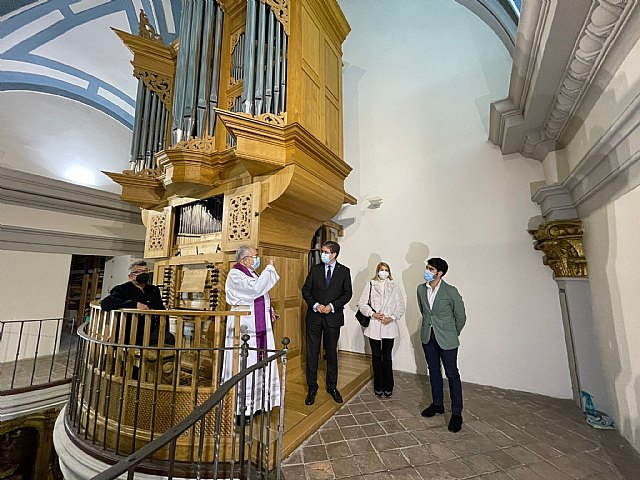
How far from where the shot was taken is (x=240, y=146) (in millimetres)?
2922

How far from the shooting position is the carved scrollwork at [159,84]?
448cm

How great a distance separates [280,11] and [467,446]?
4845 millimetres

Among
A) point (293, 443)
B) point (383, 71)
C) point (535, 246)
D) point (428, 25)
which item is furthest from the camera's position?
point (383, 71)

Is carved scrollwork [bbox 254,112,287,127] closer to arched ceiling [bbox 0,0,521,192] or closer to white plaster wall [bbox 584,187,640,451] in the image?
white plaster wall [bbox 584,187,640,451]

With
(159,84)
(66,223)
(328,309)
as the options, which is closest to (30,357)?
(66,223)

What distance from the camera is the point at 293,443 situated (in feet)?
7.12

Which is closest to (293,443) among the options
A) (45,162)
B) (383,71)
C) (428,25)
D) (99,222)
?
(383,71)

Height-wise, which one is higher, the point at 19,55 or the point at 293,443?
the point at 19,55

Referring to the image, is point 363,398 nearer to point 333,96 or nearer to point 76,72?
point 333,96

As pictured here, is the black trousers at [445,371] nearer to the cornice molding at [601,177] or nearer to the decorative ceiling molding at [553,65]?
the cornice molding at [601,177]

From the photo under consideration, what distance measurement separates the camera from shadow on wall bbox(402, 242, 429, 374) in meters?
4.14

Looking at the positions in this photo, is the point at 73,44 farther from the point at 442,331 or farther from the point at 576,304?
the point at 576,304

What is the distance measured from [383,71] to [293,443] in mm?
5375

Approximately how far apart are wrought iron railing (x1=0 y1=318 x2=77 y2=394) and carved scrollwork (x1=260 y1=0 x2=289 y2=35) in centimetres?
548
